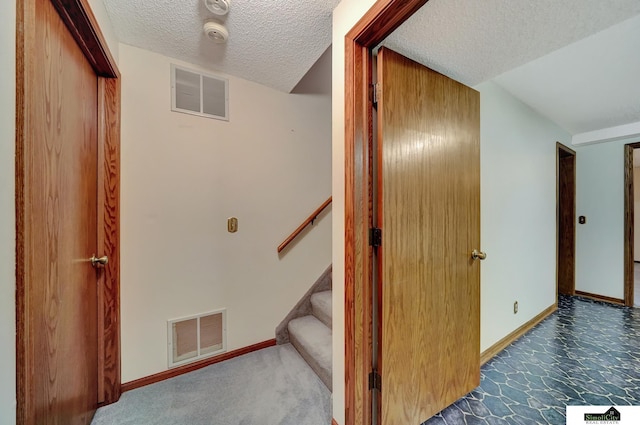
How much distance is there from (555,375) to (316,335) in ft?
5.67

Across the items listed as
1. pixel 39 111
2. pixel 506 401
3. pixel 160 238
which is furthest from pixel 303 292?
pixel 39 111

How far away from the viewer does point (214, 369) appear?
1727 millimetres

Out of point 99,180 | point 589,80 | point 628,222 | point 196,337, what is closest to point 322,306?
point 196,337

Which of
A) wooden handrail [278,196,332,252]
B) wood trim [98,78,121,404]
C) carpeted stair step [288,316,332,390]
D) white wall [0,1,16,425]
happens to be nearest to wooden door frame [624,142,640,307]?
wooden handrail [278,196,332,252]

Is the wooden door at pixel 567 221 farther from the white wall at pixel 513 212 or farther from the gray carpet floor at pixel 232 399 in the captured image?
the gray carpet floor at pixel 232 399

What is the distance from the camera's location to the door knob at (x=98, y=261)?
52.2 inches

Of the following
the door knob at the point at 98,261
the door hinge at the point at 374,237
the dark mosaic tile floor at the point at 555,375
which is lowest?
the dark mosaic tile floor at the point at 555,375

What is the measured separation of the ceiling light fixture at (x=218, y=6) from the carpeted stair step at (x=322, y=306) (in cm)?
207

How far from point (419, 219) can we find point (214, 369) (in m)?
1.76

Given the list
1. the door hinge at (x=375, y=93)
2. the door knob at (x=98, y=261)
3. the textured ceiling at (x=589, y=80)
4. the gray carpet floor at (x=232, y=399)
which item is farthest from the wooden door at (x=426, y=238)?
the door knob at (x=98, y=261)

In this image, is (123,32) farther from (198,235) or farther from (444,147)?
(444,147)

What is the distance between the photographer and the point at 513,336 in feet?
6.99

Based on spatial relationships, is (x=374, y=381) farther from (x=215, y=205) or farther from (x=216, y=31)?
(x=216, y=31)

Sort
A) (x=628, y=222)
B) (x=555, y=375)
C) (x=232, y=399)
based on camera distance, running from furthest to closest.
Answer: (x=628, y=222)
(x=555, y=375)
(x=232, y=399)
